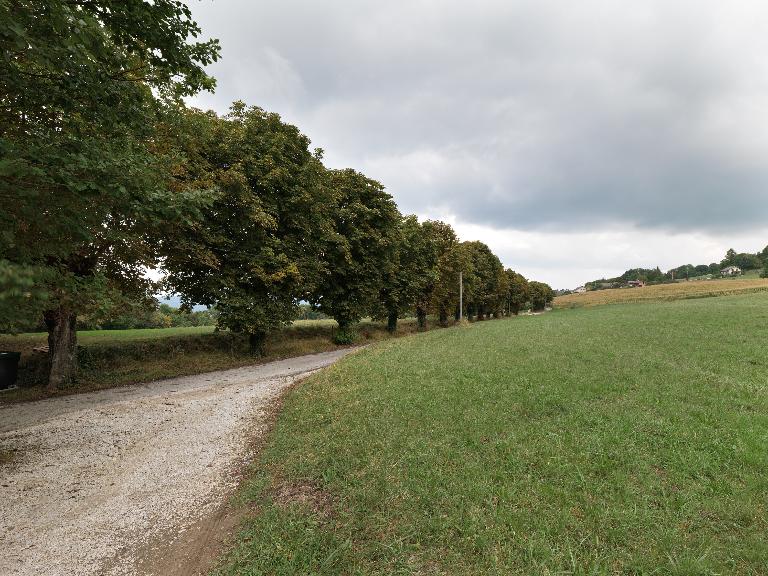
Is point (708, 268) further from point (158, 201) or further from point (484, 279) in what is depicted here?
point (158, 201)

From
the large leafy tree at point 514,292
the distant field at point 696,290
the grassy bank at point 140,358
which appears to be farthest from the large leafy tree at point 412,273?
the distant field at point 696,290

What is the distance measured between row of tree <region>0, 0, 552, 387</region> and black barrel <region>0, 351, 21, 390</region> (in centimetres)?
158

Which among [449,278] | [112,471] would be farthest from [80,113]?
[449,278]

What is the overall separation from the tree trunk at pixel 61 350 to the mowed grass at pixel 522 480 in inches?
432

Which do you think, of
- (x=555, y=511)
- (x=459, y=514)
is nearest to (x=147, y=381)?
(x=459, y=514)

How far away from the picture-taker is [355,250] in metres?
31.5

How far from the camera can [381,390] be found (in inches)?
452

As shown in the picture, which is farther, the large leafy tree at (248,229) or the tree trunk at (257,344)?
the tree trunk at (257,344)

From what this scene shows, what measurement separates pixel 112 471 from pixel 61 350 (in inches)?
432

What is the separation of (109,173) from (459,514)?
290 inches

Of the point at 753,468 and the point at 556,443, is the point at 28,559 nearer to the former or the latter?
Result: the point at 556,443

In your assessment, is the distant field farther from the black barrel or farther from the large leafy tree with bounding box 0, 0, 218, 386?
the black barrel

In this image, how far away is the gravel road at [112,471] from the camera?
5.09 metres

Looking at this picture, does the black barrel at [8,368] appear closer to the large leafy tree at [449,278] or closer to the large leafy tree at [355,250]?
the large leafy tree at [355,250]
